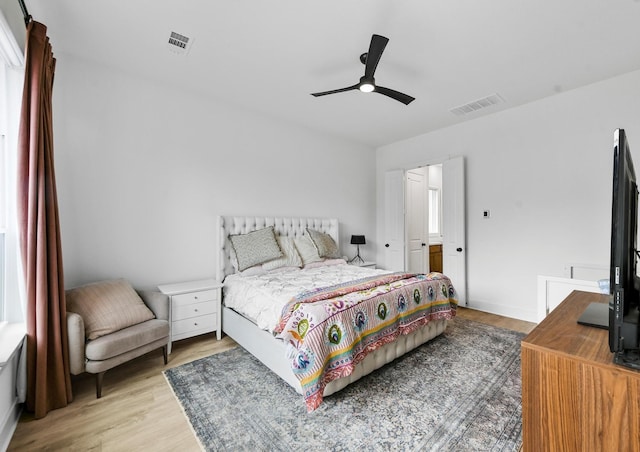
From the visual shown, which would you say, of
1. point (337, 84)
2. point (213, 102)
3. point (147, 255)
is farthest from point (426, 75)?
point (147, 255)

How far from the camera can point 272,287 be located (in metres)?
2.81

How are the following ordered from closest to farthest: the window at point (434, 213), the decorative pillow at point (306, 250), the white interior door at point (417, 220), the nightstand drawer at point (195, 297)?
the nightstand drawer at point (195, 297) < the decorative pillow at point (306, 250) < the white interior door at point (417, 220) < the window at point (434, 213)

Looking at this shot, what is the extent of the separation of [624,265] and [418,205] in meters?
4.97

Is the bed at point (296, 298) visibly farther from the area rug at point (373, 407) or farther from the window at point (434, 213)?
the window at point (434, 213)

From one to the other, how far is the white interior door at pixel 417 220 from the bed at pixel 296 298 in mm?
1886

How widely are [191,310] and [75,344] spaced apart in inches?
38.7

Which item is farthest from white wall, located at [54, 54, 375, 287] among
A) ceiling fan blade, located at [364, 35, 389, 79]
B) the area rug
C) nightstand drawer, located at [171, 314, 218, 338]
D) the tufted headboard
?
ceiling fan blade, located at [364, 35, 389, 79]

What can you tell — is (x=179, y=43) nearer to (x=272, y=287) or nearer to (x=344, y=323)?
(x=272, y=287)

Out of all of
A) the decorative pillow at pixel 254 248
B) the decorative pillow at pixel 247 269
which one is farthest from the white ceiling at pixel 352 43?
the decorative pillow at pixel 247 269

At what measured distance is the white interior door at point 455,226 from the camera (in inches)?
171

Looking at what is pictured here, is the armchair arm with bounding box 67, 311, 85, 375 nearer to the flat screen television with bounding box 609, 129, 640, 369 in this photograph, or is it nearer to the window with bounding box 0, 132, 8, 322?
the window with bounding box 0, 132, 8, 322

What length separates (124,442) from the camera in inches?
68.1

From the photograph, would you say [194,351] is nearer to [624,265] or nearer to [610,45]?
[624,265]

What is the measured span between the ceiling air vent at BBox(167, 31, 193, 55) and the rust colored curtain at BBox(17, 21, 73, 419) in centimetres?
86
